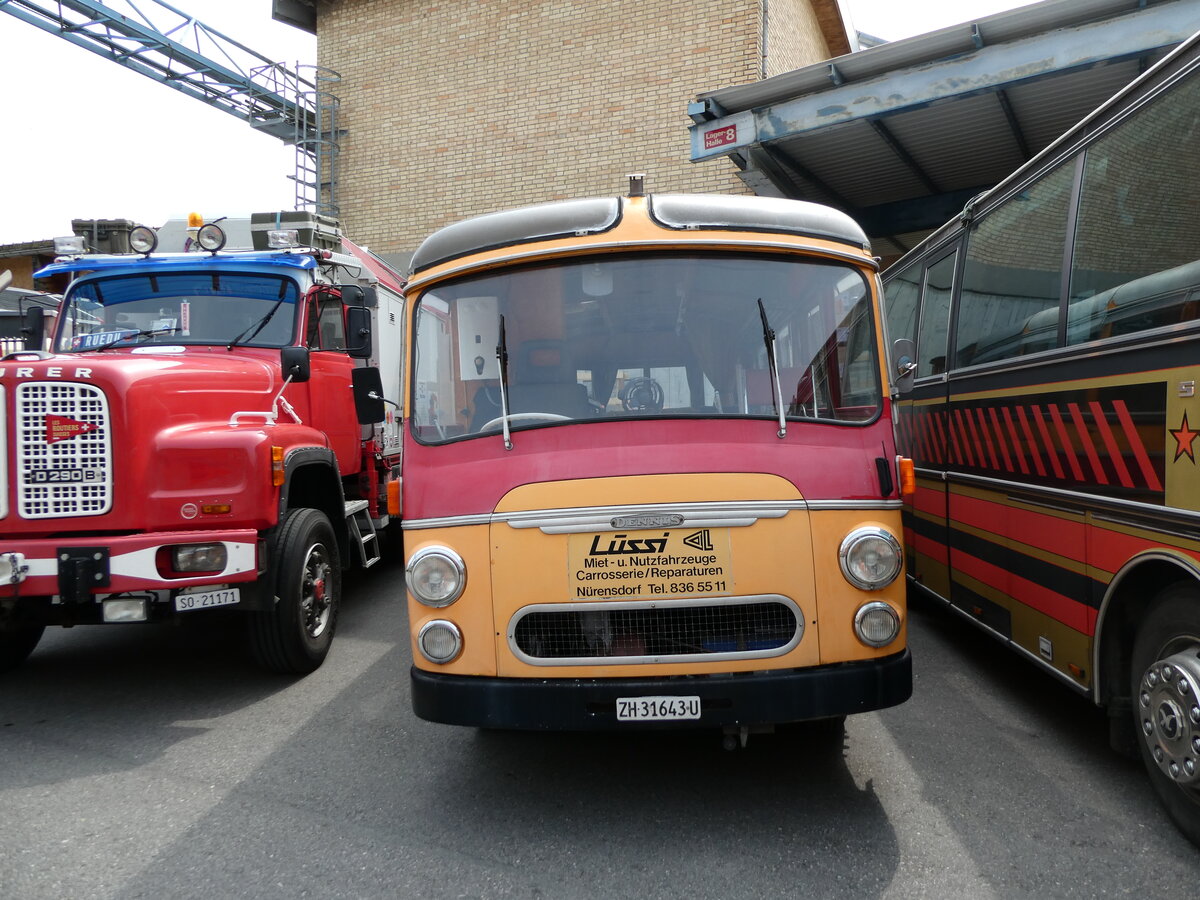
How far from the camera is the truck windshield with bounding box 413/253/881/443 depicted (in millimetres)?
3553

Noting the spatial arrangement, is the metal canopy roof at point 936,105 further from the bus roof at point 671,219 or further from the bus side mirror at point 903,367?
the bus roof at point 671,219

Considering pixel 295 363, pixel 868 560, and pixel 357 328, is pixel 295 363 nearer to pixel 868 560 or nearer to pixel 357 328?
pixel 357 328

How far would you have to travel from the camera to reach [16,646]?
5.59 m

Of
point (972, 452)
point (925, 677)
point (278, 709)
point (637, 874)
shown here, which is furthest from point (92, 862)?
point (972, 452)

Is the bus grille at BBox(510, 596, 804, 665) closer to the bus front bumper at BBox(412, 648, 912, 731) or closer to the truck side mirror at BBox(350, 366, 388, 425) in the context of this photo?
the bus front bumper at BBox(412, 648, 912, 731)

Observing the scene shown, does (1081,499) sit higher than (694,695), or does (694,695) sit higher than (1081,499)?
(1081,499)

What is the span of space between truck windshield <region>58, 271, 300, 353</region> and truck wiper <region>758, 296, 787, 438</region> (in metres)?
3.90

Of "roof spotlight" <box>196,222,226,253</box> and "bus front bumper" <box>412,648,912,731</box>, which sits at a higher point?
"roof spotlight" <box>196,222,226,253</box>

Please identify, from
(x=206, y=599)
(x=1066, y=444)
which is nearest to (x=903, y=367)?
(x=1066, y=444)

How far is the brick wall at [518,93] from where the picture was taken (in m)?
13.2

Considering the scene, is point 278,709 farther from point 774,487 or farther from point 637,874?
point 774,487

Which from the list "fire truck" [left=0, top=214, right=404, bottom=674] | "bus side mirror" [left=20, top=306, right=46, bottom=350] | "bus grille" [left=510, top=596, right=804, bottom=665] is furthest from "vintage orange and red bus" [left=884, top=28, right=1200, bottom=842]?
"bus side mirror" [left=20, top=306, right=46, bottom=350]

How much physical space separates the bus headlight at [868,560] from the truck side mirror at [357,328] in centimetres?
402

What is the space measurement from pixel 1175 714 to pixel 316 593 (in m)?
4.64
